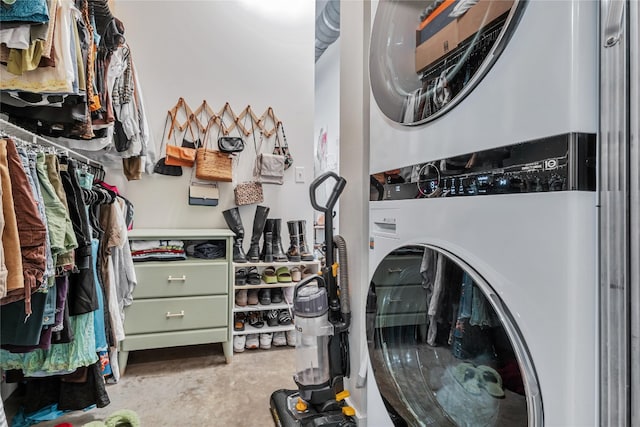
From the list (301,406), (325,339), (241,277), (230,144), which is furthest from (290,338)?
(230,144)

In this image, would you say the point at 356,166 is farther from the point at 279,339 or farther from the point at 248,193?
the point at 279,339

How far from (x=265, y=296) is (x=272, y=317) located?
6.9 inches

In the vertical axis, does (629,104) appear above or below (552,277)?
above

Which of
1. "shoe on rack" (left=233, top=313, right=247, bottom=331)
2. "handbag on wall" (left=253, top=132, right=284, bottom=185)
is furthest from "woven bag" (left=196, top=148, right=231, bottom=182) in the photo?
"shoe on rack" (left=233, top=313, right=247, bottom=331)

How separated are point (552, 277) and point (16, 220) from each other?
117 cm

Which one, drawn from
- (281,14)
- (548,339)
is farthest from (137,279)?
(281,14)

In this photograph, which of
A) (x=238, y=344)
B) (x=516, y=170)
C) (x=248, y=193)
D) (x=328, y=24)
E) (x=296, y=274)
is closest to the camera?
(x=516, y=170)

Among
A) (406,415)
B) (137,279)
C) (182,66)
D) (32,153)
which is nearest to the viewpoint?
(406,415)

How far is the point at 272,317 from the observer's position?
233 centimetres

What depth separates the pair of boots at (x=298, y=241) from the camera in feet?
7.87

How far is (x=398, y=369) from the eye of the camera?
86 cm

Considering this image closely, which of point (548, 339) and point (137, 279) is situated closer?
point (548, 339)

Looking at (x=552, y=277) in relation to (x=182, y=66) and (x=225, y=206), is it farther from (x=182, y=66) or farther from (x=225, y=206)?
(x=182, y=66)

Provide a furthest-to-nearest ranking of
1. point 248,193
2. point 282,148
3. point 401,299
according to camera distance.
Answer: point 282,148, point 248,193, point 401,299
